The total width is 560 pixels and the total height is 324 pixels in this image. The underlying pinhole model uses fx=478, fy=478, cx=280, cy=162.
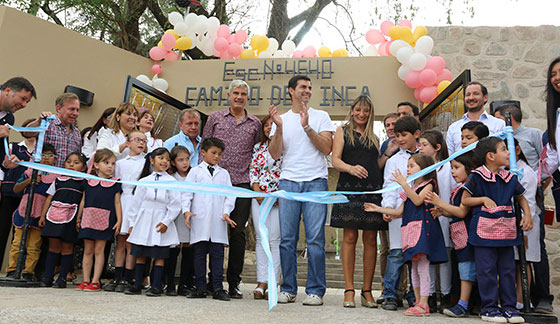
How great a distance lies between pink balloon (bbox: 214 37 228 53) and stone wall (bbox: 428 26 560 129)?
9.37ft

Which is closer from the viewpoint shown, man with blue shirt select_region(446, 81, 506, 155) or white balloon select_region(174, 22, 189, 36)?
man with blue shirt select_region(446, 81, 506, 155)

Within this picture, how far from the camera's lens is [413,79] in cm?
613

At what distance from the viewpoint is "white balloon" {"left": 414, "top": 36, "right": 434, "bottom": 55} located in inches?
237

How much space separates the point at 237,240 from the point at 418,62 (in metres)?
3.52

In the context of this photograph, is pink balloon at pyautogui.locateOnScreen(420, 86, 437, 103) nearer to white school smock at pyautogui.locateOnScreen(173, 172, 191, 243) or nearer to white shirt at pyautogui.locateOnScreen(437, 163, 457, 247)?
white shirt at pyautogui.locateOnScreen(437, 163, 457, 247)

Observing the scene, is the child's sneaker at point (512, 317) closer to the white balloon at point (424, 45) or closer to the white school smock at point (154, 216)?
the white school smock at point (154, 216)

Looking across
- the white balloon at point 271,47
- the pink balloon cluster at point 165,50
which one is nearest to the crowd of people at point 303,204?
the pink balloon cluster at point 165,50

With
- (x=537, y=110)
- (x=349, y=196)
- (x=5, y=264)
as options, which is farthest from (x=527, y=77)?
(x=5, y=264)

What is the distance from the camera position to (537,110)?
5.94 m

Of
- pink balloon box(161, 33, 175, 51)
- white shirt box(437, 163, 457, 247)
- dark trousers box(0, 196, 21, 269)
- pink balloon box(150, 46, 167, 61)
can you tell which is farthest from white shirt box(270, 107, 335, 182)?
pink balloon box(150, 46, 167, 61)

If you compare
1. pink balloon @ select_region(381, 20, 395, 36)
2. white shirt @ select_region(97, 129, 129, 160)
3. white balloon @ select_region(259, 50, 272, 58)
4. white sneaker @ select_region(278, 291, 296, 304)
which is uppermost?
pink balloon @ select_region(381, 20, 395, 36)

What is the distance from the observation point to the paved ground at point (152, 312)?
6.90 ft

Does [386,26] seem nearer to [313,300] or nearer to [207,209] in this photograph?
[207,209]

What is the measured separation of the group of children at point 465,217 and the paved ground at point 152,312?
225 millimetres
